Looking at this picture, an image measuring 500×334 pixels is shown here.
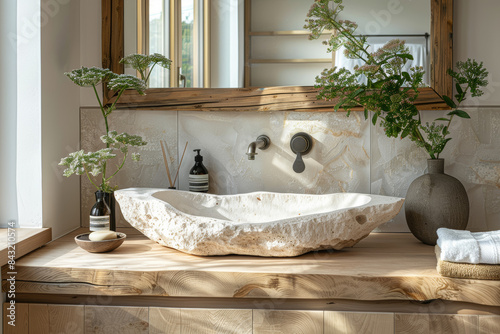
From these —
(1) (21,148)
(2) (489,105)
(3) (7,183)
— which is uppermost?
(2) (489,105)

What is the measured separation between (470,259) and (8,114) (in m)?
1.38

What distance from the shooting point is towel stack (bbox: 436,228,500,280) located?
1.29 meters

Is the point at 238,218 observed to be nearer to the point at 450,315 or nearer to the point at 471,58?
the point at 450,315

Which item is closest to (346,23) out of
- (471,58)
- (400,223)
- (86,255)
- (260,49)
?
(260,49)

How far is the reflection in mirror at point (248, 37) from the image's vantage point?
183 centimetres

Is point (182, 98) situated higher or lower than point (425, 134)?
higher

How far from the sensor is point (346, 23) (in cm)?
175

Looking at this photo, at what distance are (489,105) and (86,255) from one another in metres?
1.40

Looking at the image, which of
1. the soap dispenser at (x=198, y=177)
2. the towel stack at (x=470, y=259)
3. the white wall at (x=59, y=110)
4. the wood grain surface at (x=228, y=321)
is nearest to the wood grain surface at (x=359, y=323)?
the wood grain surface at (x=228, y=321)

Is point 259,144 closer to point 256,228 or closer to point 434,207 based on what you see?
point 256,228

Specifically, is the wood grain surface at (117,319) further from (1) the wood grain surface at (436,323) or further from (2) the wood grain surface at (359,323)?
(1) the wood grain surface at (436,323)

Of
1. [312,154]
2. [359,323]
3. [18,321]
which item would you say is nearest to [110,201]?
[18,321]

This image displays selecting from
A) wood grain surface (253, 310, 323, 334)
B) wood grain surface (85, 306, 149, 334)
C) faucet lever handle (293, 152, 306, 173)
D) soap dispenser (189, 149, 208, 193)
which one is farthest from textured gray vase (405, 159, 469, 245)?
wood grain surface (85, 306, 149, 334)

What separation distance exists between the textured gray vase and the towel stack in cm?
30
